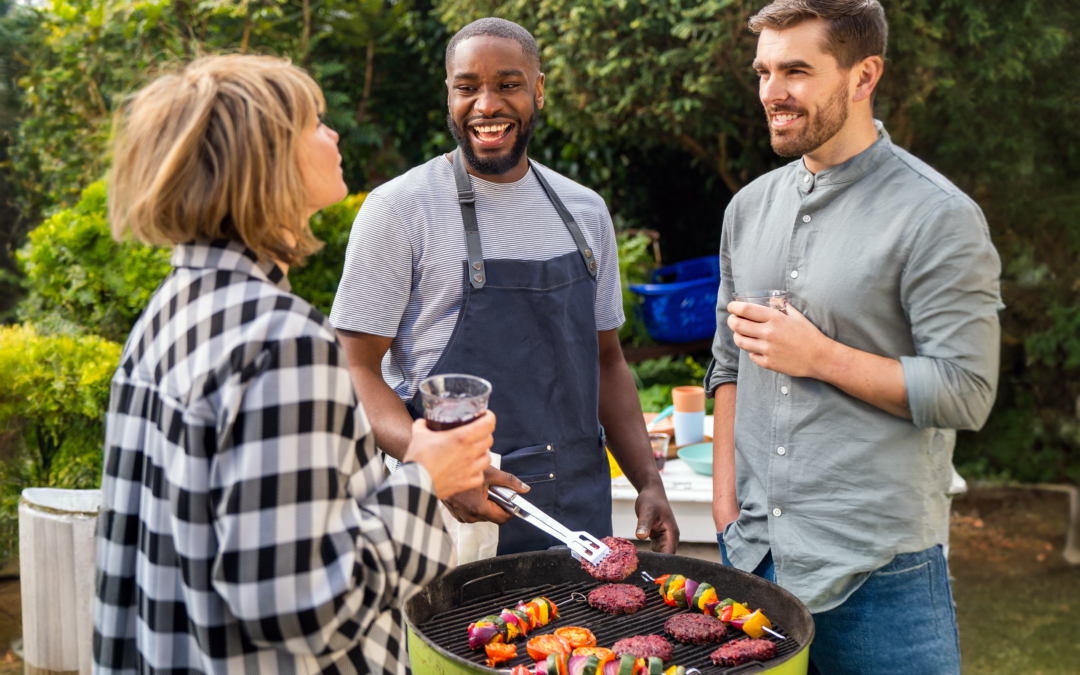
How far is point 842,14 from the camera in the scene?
194 cm

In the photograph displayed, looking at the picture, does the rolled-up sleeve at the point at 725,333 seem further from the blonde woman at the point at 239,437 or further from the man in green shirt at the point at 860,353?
the blonde woman at the point at 239,437

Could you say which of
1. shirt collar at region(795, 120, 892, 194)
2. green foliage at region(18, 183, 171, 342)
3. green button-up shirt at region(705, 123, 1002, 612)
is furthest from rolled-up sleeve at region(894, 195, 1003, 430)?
green foliage at region(18, 183, 171, 342)

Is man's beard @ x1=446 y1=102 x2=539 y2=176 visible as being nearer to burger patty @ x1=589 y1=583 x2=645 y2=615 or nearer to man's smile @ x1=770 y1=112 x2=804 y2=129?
man's smile @ x1=770 y1=112 x2=804 y2=129

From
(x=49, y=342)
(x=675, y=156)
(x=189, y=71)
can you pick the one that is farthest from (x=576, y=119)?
(x=189, y=71)

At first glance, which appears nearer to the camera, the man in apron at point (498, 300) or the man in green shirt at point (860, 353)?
Answer: the man in green shirt at point (860, 353)

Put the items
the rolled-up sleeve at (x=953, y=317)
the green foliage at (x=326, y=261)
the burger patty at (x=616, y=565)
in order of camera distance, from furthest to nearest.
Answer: the green foliage at (x=326, y=261)
the burger patty at (x=616, y=565)
the rolled-up sleeve at (x=953, y=317)

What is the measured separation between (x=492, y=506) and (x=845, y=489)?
0.80 meters

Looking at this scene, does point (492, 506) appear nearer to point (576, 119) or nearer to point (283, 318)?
point (283, 318)

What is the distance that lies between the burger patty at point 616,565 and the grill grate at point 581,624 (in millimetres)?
75

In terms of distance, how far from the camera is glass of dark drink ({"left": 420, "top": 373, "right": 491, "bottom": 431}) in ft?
4.86

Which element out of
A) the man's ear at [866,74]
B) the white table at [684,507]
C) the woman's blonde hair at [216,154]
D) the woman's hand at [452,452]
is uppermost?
the man's ear at [866,74]

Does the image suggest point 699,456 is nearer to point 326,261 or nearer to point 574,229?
point 574,229

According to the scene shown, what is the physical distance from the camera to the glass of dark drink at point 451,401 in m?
1.48

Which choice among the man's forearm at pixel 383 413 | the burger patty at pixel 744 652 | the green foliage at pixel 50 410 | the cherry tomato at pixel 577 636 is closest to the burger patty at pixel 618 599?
the cherry tomato at pixel 577 636
